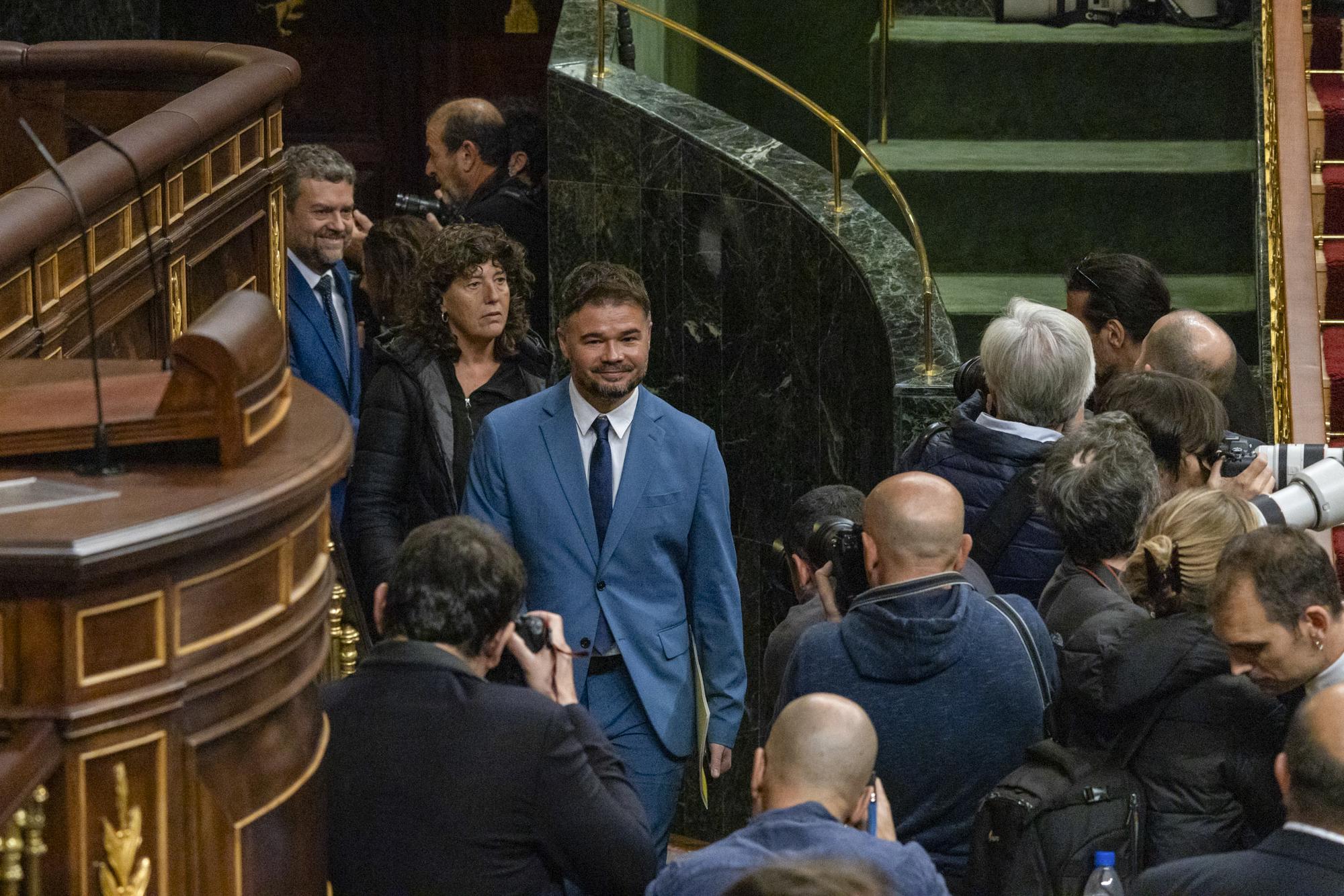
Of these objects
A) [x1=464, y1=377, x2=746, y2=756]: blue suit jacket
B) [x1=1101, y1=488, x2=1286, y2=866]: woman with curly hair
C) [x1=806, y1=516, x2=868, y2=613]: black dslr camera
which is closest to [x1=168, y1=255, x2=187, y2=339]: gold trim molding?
[x1=464, y1=377, x2=746, y2=756]: blue suit jacket

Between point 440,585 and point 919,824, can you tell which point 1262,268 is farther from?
point 440,585

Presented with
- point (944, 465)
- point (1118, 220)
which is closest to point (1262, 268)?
point (1118, 220)

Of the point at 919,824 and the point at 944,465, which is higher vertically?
the point at 944,465

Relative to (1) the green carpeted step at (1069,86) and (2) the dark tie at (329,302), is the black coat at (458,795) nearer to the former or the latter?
(2) the dark tie at (329,302)

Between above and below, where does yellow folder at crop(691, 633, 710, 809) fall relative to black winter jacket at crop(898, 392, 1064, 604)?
below

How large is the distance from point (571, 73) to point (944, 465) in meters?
3.30

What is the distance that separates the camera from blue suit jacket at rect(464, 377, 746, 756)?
435 centimetres

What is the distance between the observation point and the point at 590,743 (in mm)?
3020

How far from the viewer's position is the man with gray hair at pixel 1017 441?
4.35 meters

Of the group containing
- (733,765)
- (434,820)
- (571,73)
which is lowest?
(733,765)

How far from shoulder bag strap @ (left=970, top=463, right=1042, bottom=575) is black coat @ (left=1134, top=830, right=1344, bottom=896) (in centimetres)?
156

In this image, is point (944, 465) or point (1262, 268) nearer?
point (944, 465)

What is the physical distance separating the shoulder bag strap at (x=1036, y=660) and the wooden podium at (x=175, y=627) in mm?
1334

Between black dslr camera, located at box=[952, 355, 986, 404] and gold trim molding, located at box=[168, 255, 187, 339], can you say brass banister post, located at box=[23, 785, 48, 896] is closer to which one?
gold trim molding, located at box=[168, 255, 187, 339]
